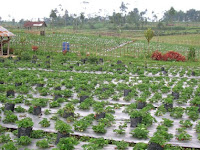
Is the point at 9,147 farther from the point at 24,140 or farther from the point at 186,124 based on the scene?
the point at 186,124

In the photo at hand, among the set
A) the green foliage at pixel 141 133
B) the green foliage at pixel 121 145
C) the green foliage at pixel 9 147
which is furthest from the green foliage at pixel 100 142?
the green foliage at pixel 9 147

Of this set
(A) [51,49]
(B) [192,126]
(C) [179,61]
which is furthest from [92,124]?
(A) [51,49]

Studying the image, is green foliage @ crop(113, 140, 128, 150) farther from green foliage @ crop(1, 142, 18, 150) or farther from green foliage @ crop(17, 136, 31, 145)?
green foliage @ crop(1, 142, 18, 150)

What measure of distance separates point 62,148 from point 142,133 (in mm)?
2029

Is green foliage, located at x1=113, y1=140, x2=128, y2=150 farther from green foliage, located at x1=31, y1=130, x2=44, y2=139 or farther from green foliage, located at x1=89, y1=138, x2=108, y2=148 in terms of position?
green foliage, located at x1=31, y1=130, x2=44, y2=139

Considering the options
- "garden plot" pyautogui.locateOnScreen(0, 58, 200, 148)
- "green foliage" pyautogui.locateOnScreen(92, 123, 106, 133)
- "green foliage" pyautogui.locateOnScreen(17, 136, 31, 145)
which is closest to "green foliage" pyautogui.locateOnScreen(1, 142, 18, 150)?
"green foliage" pyautogui.locateOnScreen(17, 136, 31, 145)

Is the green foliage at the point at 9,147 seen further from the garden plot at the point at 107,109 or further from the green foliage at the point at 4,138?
the garden plot at the point at 107,109

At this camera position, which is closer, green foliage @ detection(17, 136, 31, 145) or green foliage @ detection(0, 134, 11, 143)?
green foliage @ detection(17, 136, 31, 145)

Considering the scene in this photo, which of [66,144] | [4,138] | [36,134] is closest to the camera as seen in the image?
[66,144]

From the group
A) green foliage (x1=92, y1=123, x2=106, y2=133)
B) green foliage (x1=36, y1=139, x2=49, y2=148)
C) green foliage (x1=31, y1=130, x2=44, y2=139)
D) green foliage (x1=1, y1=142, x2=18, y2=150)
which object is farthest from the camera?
green foliage (x1=92, y1=123, x2=106, y2=133)

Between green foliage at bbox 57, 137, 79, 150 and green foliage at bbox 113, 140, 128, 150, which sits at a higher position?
green foliage at bbox 57, 137, 79, 150

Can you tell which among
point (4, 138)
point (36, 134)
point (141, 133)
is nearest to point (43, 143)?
point (36, 134)

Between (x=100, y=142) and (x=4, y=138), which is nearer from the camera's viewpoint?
(x=100, y=142)

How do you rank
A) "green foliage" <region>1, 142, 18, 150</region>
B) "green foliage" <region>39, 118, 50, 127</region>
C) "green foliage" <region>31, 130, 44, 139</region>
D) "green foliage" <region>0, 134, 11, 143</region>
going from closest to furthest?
"green foliage" <region>1, 142, 18, 150</region> < "green foliage" <region>0, 134, 11, 143</region> < "green foliage" <region>31, 130, 44, 139</region> < "green foliage" <region>39, 118, 50, 127</region>
